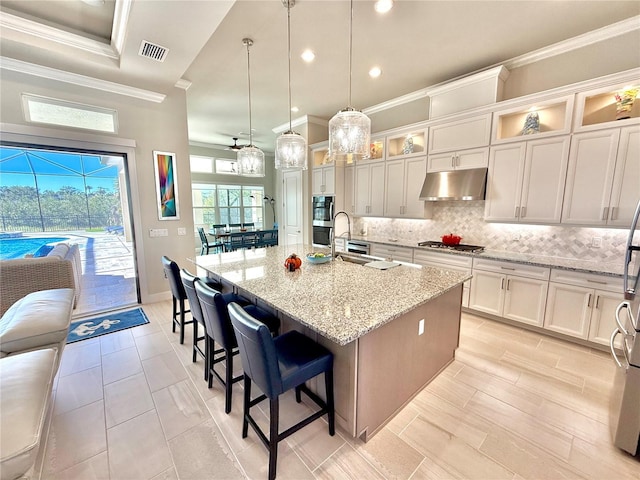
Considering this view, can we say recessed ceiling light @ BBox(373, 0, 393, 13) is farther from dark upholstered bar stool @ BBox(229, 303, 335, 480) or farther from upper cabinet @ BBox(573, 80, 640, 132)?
dark upholstered bar stool @ BBox(229, 303, 335, 480)

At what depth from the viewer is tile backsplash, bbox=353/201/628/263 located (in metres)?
2.90

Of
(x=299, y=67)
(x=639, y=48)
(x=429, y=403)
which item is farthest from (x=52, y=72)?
(x=639, y=48)

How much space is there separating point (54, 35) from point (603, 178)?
5.89m

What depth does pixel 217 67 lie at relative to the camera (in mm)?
3545

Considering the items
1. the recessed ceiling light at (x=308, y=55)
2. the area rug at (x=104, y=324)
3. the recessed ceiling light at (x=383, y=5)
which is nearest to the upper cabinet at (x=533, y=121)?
the recessed ceiling light at (x=383, y=5)

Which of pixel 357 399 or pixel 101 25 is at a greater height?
pixel 101 25

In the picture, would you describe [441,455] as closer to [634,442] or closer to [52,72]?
[634,442]

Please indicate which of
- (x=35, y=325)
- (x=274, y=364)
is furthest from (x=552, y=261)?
(x=35, y=325)

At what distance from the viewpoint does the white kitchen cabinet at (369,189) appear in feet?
15.1

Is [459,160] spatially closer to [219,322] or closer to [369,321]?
[369,321]

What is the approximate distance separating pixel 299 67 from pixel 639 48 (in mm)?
3547

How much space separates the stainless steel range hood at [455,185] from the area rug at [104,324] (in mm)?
4282

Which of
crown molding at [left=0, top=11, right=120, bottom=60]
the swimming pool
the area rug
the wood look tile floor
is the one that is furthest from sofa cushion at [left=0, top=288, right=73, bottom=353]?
crown molding at [left=0, top=11, right=120, bottom=60]

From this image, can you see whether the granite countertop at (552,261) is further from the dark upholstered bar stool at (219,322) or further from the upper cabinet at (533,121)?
the dark upholstered bar stool at (219,322)
